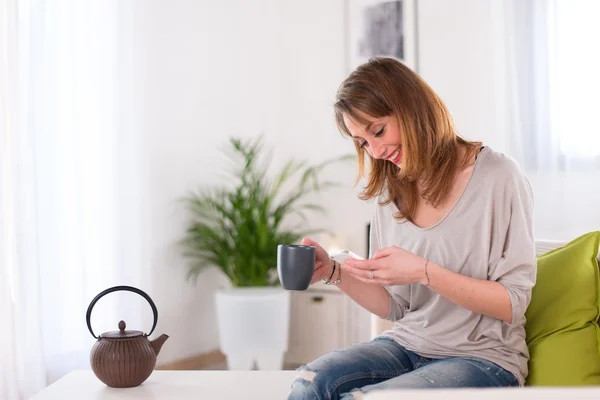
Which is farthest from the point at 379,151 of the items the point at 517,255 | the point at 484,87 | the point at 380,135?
the point at 484,87

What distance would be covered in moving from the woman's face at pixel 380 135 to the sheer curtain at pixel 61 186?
1.58 m

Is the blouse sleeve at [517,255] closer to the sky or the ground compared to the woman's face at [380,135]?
closer to the ground

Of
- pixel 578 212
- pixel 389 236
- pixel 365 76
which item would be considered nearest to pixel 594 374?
pixel 389 236

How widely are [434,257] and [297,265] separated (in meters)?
0.33

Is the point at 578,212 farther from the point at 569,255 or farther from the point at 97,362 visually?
the point at 97,362

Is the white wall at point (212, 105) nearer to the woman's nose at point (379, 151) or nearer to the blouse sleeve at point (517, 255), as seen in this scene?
the woman's nose at point (379, 151)

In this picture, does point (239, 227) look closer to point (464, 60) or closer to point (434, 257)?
point (464, 60)

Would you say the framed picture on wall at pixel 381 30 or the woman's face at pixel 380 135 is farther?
the framed picture on wall at pixel 381 30

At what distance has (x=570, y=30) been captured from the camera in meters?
3.18

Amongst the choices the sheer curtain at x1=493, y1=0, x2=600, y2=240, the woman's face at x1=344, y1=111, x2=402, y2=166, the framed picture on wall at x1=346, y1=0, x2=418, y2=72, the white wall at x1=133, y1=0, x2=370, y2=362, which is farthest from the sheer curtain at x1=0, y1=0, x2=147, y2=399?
the sheer curtain at x1=493, y1=0, x2=600, y2=240

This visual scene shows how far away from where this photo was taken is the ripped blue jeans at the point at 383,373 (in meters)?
1.42

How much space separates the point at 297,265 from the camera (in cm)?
162

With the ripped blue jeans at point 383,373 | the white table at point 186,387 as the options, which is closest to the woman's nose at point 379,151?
the ripped blue jeans at point 383,373

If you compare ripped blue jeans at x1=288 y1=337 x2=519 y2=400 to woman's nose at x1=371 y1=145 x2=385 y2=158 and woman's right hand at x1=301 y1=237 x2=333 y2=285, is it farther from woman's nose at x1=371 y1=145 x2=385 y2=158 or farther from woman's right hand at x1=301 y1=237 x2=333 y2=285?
woman's nose at x1=371 y1=145 x2=385 y2=158
